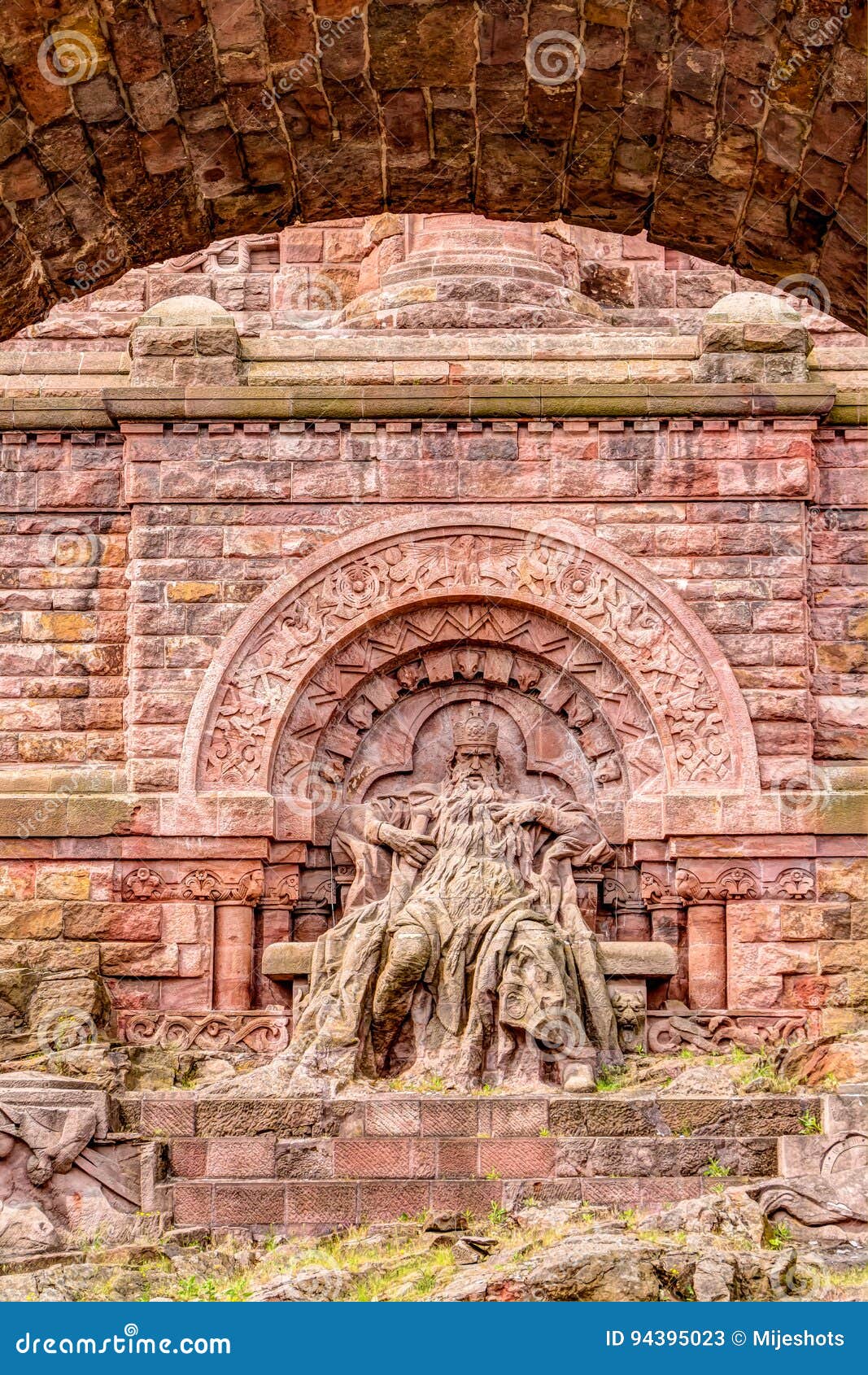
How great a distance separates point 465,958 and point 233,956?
1940 mm

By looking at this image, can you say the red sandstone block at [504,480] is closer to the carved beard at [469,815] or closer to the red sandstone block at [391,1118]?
the carved beard at [469,815]

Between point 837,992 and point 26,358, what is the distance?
24.0 ft

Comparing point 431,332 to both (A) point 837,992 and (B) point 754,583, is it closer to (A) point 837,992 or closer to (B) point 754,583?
(B) point 754,583

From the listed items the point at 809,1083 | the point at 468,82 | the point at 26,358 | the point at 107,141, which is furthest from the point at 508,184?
the point at 26,358

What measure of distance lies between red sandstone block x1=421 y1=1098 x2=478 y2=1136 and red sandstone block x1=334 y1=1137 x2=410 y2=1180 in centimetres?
18

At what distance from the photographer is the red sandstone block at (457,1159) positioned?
13.6 metres

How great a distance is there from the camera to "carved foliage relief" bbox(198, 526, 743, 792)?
16.3 metres

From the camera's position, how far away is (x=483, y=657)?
17.0m

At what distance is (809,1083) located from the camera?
14.6 meters
